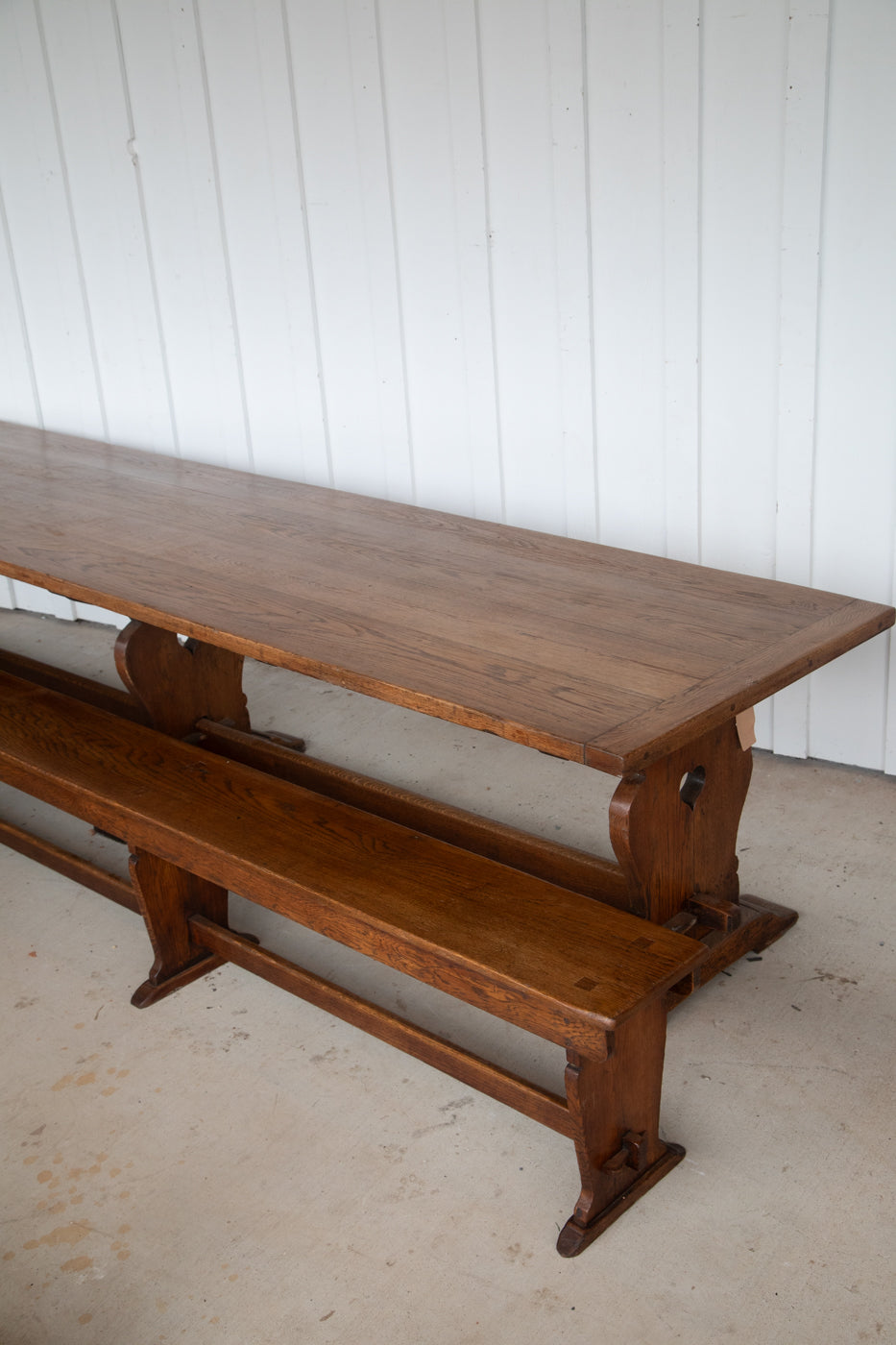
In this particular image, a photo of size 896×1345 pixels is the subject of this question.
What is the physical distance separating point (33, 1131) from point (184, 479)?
185 cm

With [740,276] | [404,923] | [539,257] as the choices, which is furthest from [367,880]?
[539,257]

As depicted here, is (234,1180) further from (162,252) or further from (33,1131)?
(162,252)

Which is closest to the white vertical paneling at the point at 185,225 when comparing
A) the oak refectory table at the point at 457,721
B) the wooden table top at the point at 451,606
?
the wooden table top at the point at 451,606

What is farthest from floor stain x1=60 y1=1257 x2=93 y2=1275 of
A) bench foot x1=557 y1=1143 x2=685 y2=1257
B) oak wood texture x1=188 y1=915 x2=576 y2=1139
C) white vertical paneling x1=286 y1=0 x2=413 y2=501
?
white vertical paneling x1=286 y1=0 x2=413 y2=501

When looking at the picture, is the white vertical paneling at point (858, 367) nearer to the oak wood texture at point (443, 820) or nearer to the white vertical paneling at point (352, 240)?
the oak wood texture at point (443, 820)

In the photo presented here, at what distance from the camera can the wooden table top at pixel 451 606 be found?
1937 millimetres

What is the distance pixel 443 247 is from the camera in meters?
3.51

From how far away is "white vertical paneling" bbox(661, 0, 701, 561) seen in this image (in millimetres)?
2936

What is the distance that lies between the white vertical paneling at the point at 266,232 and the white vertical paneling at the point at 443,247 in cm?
40

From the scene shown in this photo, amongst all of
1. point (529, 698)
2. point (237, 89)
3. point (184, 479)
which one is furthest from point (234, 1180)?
point (237, 89)

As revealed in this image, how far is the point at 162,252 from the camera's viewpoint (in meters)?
4.20

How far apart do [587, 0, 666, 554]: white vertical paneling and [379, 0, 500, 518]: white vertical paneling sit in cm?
37

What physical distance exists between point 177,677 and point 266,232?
1.66 metres

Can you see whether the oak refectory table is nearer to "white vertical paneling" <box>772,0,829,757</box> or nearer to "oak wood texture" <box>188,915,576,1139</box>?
"oak wood texture" <box>188,915,576,1139</box>
